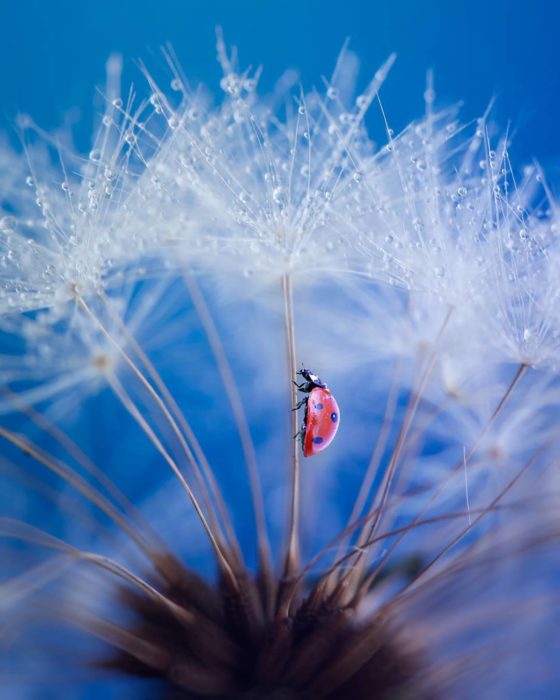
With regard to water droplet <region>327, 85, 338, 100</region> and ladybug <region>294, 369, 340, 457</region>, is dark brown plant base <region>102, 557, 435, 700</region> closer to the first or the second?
ladybug <region>294, 369, 340, 457</region>

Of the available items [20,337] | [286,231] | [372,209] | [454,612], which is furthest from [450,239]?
[20,337]

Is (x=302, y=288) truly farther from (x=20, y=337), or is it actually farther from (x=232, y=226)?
(x=20, y=337)

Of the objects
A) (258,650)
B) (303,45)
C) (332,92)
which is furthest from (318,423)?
(303,45)

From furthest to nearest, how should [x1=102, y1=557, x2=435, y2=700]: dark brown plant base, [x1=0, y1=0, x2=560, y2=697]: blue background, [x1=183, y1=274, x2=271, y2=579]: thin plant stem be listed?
[x1=0, y1=0, x2=560, y2=697]: blue background < [x1=183, y1=274, x2=271, y2=579]: thin plant stem < [x1=102, y1=557, x2=435, y2=700]: dark brown plant base

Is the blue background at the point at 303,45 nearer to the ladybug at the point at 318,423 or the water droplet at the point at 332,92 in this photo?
the water droplet at the point at 332,92

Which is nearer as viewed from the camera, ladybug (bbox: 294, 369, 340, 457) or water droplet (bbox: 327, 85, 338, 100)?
ladybug (bbox: 294, 369, 340, 457)

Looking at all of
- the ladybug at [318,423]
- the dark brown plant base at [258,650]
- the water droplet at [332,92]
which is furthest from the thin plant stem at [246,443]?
the water droplet at [332,92]

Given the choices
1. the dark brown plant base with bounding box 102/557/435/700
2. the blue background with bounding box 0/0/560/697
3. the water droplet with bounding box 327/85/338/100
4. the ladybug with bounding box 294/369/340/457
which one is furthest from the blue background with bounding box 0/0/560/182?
the dark brown plant base with bounding box 102/557/435/700
